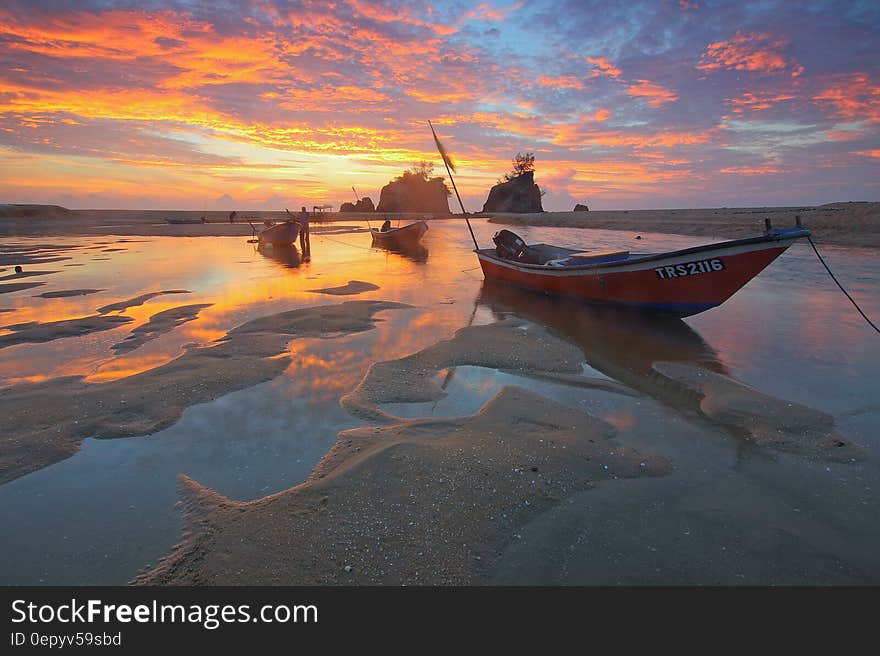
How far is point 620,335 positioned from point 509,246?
8597 millimetres

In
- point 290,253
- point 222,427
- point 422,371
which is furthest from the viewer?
point 290,253

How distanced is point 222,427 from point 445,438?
3385 mm

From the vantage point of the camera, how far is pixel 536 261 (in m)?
18.6

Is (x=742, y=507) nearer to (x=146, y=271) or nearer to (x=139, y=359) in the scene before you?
(x=139, y=359)

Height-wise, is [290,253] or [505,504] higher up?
[290,253]

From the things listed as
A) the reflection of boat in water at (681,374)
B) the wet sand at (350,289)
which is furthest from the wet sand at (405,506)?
the wet sand at (350,289)

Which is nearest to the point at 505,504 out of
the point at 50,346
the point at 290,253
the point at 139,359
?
A: the point at 139,359

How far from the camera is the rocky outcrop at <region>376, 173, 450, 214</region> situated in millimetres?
156625

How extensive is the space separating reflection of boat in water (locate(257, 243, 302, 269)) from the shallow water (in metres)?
12.8

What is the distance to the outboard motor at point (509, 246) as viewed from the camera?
18.8m

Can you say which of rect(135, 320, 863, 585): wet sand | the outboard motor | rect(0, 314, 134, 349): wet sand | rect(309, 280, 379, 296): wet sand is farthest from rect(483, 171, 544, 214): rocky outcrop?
rect(135, 320, 863, 585): wet sand

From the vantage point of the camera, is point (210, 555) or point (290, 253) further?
point (290, 253)

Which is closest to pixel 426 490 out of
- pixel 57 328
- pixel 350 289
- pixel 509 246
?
pixel 57 328

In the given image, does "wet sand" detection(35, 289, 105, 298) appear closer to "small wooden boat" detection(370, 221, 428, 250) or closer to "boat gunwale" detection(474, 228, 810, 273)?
"boat gunwale" detection(474, 228, 810, 273)
